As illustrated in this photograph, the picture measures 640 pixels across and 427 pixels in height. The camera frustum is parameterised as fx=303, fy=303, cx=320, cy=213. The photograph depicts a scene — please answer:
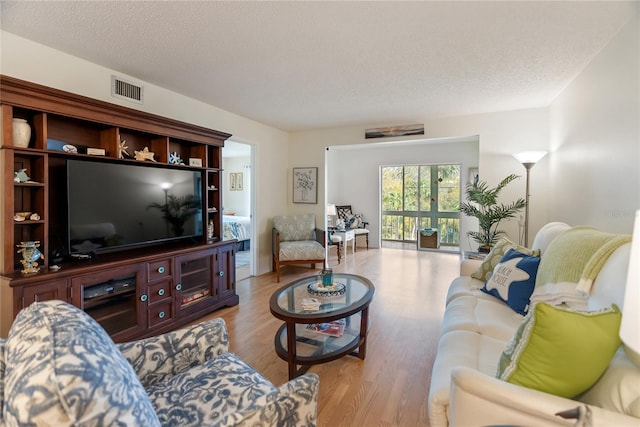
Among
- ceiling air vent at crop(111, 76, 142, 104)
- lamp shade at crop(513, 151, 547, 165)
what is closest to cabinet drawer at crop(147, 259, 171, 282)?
ceiling air vent at crop(111, 76, 142, 104)

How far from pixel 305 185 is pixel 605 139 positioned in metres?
3.81

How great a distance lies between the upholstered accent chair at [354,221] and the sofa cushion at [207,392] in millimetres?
5685

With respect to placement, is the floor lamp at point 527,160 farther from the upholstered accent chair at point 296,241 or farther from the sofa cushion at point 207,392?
the sofa cushion at point 207,392

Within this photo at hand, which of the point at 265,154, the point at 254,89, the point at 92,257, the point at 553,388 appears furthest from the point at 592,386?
the point at 265,154

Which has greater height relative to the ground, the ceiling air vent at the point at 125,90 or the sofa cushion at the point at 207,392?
the ceiling air vent at the point at 125,90

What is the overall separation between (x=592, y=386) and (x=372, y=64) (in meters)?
2.45

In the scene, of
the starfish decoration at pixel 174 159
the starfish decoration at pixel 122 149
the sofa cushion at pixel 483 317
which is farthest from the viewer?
the starfish decoration at pixel 174 159

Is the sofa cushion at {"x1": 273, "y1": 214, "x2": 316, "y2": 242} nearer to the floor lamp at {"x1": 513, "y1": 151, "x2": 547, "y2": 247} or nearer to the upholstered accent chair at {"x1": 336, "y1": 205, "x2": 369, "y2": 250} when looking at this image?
the upholstered accent chair at {"x1": 336, "y1": 205, "x2": 369, "y2": 250}

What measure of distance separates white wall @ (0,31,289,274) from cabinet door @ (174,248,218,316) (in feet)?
4.97

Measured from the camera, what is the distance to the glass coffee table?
1.95 meters

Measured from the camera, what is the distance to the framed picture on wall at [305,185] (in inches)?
203

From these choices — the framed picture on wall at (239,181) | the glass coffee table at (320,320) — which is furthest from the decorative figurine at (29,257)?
the framed picture on wall at (239,181)

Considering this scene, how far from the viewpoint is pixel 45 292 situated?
→ 1969mm

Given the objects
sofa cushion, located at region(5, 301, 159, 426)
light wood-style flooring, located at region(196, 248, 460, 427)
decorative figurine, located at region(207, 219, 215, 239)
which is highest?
decorative figurine, located at region(207, 219, 215, 239)
